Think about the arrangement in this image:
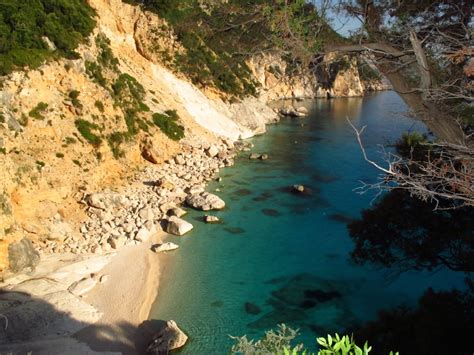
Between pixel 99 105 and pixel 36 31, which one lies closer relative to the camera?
pixel 36 31

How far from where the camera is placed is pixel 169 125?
1427 inches

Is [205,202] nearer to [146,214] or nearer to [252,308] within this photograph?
[146,214]

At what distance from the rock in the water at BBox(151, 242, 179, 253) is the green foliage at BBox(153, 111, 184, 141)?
55.2 feet

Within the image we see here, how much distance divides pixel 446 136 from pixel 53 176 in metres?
22.3

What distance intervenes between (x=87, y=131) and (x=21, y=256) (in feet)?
37.8

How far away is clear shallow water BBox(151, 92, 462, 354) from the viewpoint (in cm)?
1548

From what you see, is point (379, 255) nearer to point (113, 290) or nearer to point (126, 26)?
point (113, 290)

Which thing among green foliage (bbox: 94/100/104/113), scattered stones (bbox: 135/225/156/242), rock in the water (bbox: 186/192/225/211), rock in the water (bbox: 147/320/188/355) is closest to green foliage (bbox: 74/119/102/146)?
green foliage (bbox: 94/100/104/113)

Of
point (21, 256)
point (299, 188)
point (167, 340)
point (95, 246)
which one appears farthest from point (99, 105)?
point (167, 340)

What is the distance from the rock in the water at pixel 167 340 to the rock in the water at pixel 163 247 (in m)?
6.75

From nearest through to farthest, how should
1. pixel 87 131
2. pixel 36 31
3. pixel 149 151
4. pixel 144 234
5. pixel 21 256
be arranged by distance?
pixel 21 256 → pixel 144 234 → pixel 36 31 → pixel 87 131 → pixel 149 151

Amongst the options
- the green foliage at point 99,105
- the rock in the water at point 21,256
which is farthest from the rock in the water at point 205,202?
the rock in the water at point 21,256

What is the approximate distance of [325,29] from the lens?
6996 millimetres

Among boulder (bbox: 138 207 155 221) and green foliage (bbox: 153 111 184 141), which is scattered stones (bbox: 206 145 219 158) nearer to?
green foliage (bbox: 153 111 184 141)
